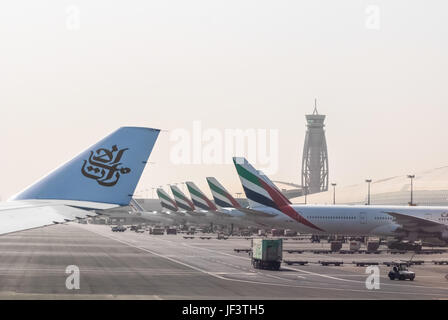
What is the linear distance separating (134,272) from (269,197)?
38195 millimetres

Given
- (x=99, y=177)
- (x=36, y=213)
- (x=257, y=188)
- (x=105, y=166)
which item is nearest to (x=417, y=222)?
(x=257, y=188)

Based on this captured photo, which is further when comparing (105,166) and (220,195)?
(220,195)

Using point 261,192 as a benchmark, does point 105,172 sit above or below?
below

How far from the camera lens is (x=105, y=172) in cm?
2562

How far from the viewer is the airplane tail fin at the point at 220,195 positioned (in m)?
142

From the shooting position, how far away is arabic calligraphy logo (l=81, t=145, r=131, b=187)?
2552 centimetres

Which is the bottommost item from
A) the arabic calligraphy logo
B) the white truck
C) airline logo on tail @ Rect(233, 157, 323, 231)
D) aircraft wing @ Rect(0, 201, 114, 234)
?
the white truck

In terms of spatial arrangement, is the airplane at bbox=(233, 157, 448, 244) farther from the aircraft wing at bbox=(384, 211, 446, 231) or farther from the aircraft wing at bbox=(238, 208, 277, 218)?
the aircraft wing at bbox=(238, 208, 277, 218)

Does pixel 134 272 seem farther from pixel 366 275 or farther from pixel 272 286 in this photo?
pixel 366 275

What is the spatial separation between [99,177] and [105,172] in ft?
0.86

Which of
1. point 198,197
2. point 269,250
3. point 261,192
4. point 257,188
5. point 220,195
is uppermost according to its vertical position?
point 198,197

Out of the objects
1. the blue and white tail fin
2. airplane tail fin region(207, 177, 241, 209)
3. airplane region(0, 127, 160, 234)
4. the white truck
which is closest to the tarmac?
the white truck

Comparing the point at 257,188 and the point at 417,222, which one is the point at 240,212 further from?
the point at 417,222

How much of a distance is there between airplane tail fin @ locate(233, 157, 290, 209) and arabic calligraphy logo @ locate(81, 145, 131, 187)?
72916mm
